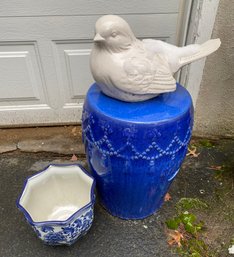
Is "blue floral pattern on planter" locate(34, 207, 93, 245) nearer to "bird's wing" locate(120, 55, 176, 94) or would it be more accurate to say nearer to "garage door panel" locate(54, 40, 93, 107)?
"bird's wing" locate(120, 55, 176, 94)

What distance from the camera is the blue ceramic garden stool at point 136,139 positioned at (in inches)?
49.2

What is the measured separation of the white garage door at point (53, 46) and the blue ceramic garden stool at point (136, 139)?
1.91 feet

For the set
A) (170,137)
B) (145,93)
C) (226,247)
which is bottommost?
Answer: (226,247)

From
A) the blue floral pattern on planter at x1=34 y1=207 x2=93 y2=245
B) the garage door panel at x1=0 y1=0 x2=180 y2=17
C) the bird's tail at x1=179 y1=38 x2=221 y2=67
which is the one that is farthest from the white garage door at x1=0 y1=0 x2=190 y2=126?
the blue floral pattern on planter at x1=34 y1=207 x2=93 y2=245

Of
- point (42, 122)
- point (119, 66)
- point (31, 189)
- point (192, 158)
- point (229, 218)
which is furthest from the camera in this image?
point (42, 122)

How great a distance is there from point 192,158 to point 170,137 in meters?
0.87

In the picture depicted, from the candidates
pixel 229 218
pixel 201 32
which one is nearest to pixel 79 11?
pixel 201 32

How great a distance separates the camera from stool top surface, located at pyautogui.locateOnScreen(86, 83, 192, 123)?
49.4 inches

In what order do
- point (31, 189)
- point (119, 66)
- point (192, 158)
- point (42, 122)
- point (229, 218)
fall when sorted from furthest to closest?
point (42, 122) < point (192, 158) < point (229, 218) < point (31, 189) < point (119, 66)

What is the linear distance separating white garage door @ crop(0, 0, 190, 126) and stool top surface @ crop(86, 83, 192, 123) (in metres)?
0.63

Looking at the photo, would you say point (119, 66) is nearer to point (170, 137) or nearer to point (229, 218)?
point (170, 137)

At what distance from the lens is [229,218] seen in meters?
1.73

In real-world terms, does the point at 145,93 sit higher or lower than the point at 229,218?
higher

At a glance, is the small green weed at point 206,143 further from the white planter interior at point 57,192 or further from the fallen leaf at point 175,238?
the white planter interior at point 57,192
